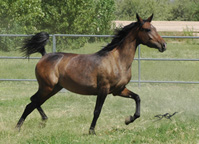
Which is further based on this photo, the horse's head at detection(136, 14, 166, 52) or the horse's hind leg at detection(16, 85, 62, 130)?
the horse's hind leg at detection(16, 85, 62, 130)

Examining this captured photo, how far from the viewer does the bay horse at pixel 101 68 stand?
6.54m

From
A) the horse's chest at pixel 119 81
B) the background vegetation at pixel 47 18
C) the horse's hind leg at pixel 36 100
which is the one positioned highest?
the horse's chest at pixel 119 81

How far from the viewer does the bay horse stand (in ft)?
21.4

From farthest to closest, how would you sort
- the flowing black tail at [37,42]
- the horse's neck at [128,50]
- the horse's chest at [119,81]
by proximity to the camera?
the flowing black tail at [37,42] → the horse's neck at [128,50] → the horse's chest at [119,81]

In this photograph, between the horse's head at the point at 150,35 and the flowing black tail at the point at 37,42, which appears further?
the flowing black tail at the point at 37,42

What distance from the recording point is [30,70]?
57.1ft

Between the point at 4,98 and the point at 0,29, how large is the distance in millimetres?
10384

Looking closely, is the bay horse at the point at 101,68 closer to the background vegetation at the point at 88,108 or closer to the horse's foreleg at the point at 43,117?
the horse's foreleg at the point at 43,117

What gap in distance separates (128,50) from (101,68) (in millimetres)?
Answer: 533

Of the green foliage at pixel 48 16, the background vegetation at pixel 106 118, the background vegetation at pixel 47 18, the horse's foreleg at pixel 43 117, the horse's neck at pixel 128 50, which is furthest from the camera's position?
the green foliage at pixel 48 16

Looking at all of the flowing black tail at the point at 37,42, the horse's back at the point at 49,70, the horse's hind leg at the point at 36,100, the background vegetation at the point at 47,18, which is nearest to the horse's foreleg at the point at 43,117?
the horse's hind leg at the point at 36,100

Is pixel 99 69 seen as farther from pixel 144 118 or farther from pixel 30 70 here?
pixel 30 70

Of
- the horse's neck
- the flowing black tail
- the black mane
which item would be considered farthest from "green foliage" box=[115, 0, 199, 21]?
the horse's neck

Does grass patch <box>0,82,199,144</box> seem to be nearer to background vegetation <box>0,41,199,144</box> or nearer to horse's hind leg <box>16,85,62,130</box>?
background vegetation <box>0,41,199,144</box>
